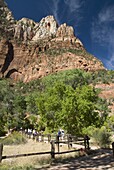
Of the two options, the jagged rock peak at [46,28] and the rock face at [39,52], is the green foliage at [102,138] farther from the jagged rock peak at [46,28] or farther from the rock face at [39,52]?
the jagged rock peak at [46,28]

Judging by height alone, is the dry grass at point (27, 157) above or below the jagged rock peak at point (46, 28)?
below

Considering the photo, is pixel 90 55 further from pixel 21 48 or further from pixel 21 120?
pixel 21 120

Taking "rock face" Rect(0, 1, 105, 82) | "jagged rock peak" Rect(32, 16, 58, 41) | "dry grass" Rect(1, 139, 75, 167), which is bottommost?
"dry grass" Rect(1, 139, 75, 167)

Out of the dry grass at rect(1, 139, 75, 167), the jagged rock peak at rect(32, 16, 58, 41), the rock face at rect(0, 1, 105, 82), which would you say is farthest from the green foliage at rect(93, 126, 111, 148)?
the jagged rock peak at rect(32, 16, 58, 41)

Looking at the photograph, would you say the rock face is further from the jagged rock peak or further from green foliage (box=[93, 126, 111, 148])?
green foliage (box=[93, 126, 111, 148])

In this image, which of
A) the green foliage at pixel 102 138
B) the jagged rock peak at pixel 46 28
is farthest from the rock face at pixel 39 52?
the green foliage at pixel 102 138

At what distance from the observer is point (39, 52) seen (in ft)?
387

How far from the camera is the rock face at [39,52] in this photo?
10881 cm

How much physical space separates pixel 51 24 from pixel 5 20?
28.5m

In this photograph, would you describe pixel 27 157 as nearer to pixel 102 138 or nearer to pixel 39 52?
→ pixel 102 138

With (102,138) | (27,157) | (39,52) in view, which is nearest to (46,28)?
(39,52)

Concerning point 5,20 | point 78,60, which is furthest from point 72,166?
point 5,20

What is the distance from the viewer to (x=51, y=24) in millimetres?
140000

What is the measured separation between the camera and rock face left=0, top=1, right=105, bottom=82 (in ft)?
357
